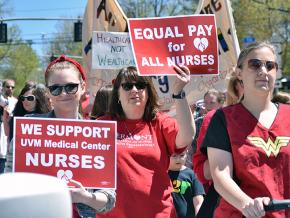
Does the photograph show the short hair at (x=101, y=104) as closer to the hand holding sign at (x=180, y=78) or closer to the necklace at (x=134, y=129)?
the necklace at (x=134, y=129)

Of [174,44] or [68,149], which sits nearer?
[68,149]

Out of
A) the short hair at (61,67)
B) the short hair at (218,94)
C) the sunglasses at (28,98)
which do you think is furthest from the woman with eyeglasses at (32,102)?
the short hair at (61,67)

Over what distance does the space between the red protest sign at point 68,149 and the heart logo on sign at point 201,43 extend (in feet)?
2.87

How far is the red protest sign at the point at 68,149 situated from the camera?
276 cm

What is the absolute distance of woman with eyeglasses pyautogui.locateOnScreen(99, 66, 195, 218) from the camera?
10.3 ft

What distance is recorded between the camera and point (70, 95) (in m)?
2.88

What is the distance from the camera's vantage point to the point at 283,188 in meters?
2.56

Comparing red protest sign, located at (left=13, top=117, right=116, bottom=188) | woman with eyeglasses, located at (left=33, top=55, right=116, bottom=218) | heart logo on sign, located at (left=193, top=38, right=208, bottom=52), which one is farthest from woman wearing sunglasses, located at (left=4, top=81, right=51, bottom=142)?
red protest sign, located at (left=13, top=117, right=116, bottom=188)

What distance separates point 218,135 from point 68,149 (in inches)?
29.0

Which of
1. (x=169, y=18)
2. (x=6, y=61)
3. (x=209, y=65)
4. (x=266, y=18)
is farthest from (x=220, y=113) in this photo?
(x=6, y=61)

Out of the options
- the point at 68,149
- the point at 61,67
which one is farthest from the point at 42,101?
the point at 68,149

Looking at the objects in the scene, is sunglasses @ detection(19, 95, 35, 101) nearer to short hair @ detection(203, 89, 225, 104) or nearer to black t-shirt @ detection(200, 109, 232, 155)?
short hair @ detection(203, 89, 225, 104)

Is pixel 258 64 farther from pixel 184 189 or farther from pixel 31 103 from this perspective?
pixel 31 103

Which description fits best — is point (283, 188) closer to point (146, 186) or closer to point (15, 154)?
point (146, 186)
